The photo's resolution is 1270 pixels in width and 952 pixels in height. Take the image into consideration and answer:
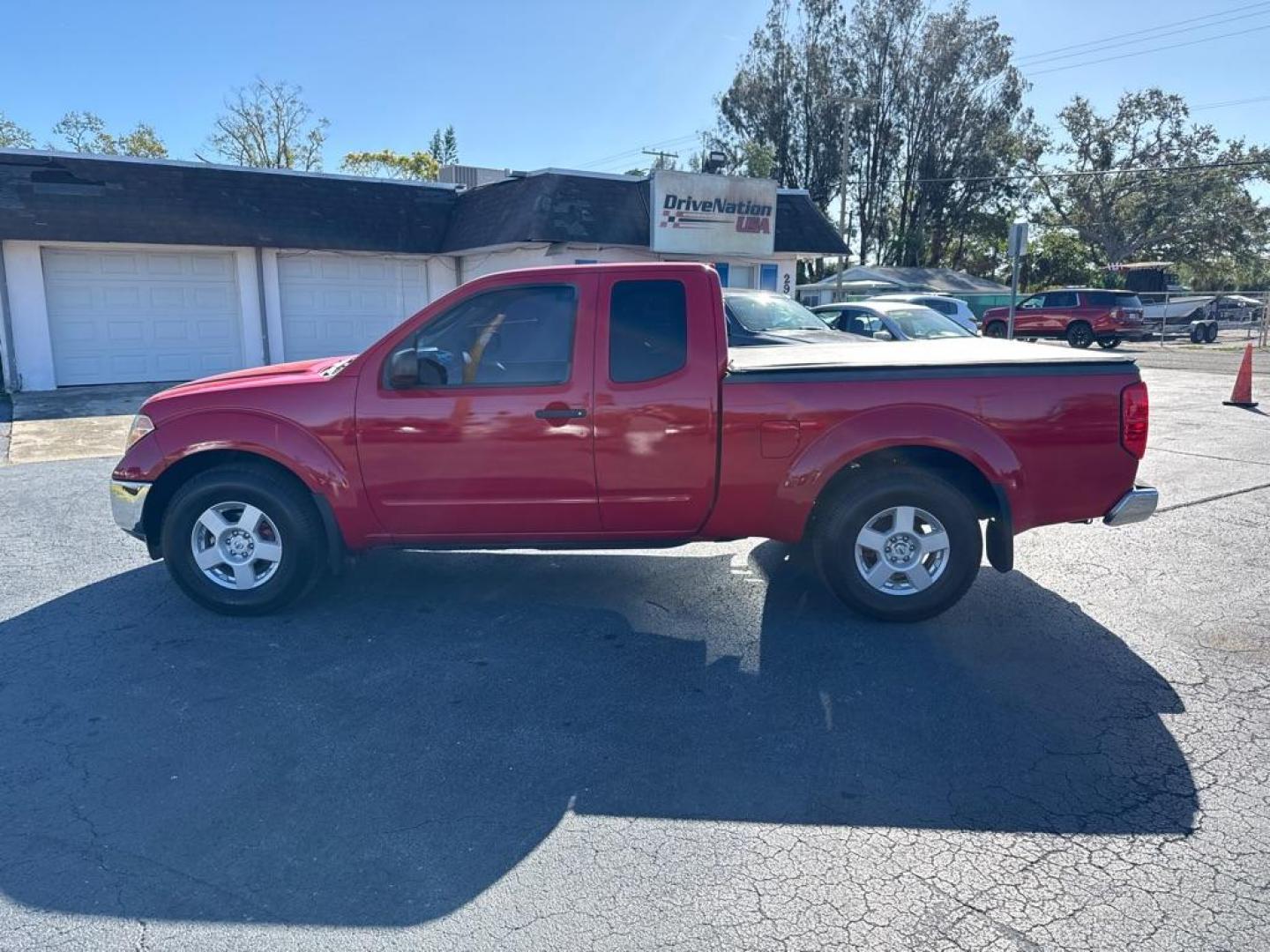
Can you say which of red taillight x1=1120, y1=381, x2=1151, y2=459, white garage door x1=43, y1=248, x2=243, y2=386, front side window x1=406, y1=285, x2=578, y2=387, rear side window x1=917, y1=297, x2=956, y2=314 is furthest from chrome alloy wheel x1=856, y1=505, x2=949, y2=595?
rear side window x1=917, y1=297, x2=956, y2=314

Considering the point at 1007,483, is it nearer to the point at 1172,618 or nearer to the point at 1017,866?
the point at 1172,618

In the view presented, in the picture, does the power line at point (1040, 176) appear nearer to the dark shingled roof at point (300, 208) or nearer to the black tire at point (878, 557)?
the dark shingled roof at point (300, 208)

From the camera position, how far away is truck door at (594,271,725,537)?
4883 millimetres

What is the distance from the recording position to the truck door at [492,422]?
4906 millimetres

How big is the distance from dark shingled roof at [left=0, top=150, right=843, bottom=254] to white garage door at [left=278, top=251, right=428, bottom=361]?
773 millimetres

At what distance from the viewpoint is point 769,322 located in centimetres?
Result: 1102

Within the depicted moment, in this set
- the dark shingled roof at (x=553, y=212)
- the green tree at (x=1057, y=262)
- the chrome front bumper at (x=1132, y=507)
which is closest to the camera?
the chrome front bumper at (x=1132, y=507)

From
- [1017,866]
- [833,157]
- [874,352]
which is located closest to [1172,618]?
[874,352]

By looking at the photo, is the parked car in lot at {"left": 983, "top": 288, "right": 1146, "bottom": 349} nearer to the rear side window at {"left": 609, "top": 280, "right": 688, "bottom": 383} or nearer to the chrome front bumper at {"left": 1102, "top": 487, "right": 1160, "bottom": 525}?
the chrome front bumper at {"left": 1102, "top": 487, "right": 1160, "bottom": 525}

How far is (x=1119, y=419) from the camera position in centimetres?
487

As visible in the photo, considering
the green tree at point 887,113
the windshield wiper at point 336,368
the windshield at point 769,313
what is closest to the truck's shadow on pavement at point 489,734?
the windshield wiper at point 336,368

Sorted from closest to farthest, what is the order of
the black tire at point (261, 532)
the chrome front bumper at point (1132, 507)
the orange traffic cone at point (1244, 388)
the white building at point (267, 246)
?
the chrome front bumper at point (1132, 507) < the black tire at point (261, 532) < the orange traffic cone at point (1244, 388) < the white building at point (267, 246)

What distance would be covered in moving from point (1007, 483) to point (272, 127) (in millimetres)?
47337

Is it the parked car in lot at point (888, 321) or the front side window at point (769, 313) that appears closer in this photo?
the front side window at point (769, 313)
